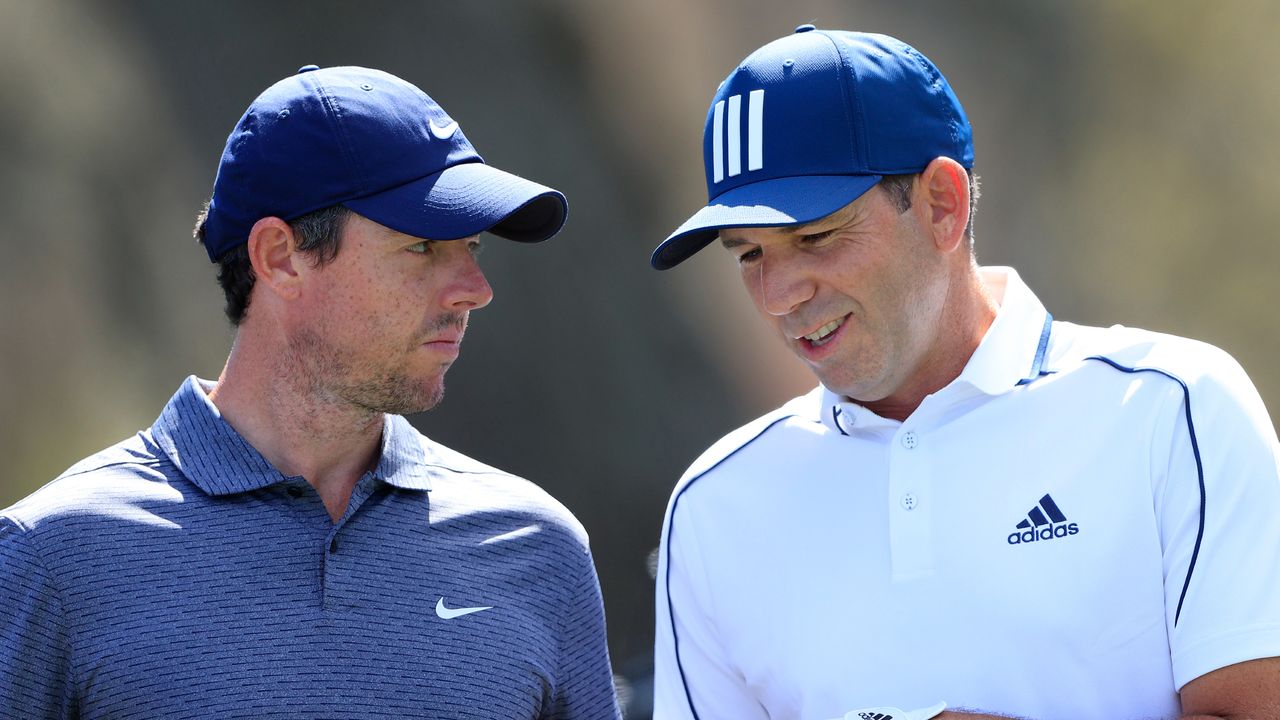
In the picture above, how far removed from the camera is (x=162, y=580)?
1695 mm

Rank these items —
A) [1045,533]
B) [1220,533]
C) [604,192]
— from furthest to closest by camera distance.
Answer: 1. [604,192]
2. [1045,533]
3. [1220,533]

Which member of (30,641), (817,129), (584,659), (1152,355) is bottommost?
(584,659)

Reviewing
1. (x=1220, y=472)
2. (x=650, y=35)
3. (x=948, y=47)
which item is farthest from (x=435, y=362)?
(x=948, y=47)

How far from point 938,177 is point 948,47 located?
359 centimetres

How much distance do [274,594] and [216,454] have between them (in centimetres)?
22

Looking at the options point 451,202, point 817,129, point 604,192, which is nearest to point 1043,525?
point 817,129

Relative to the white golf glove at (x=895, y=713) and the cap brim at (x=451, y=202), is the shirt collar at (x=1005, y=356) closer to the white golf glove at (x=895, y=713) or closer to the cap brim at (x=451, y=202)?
the white golf glove at (x=895, y=713)

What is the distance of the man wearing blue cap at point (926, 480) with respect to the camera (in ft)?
5.17

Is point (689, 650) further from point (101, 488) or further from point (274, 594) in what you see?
point (101, 488)

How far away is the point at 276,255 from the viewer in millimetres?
1940

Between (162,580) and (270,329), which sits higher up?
(270,329)

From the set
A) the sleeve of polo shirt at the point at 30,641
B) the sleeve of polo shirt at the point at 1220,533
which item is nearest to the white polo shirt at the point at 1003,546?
the sleeve of polo shirt at the point at 1220,533

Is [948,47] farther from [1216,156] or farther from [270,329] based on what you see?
[270,329]

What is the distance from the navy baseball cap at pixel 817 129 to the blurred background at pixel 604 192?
2667 millimetres
